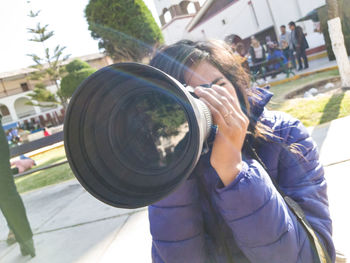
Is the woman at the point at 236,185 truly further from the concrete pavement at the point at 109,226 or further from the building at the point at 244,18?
the building at the point at 244,18

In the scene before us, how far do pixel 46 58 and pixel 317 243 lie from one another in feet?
85.5

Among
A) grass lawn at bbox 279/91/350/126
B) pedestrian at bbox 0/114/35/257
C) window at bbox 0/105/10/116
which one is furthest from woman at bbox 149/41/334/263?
window at bbox 0/105/10/116

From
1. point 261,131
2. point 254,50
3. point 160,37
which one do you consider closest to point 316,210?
point 261,131

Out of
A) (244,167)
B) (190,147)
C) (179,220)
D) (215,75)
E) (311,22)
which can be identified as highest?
(311,22)

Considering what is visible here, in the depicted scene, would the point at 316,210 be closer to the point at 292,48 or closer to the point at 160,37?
the point at 160,37

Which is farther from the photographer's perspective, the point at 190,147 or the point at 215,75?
the point at 215,75

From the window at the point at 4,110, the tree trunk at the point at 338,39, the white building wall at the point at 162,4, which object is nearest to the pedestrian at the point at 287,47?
the tree trunk at the point at 338,39

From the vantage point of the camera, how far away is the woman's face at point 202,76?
932mm

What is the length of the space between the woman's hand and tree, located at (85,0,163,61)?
6.81 meters

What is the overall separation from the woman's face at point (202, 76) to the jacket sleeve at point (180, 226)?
0.33m

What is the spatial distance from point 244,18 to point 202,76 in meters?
14.9

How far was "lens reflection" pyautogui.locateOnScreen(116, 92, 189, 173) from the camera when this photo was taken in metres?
0.77

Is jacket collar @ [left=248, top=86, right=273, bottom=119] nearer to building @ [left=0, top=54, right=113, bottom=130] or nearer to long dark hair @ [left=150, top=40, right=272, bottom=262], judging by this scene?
long dark hair @ [left=150, top=40, right=272, bottom=262]

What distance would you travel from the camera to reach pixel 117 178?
2.41 ft
